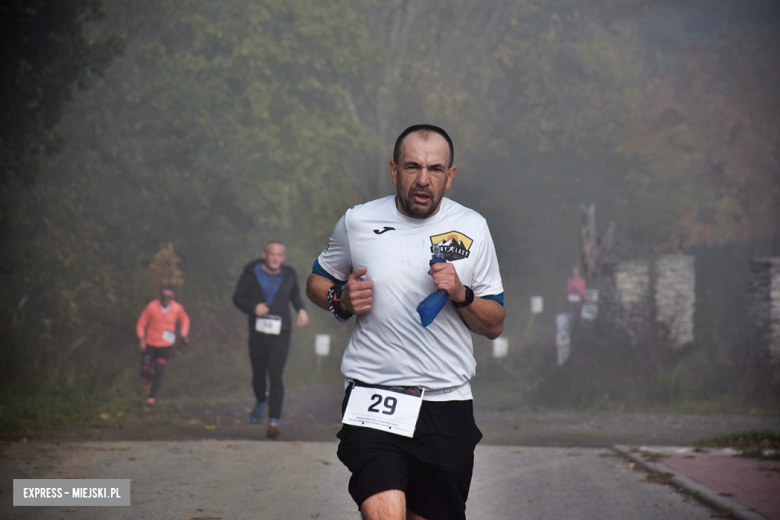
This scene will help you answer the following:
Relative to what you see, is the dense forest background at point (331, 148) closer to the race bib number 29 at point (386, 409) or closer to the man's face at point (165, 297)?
the man's face at point (165, 297)

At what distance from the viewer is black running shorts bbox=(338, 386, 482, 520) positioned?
3857mm

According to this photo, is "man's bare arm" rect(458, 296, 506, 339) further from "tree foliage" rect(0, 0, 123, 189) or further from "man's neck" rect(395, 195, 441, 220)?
"tree foliage" rect(0, 0, 123, 189)

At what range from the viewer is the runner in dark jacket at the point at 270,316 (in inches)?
415

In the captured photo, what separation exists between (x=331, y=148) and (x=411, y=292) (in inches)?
863

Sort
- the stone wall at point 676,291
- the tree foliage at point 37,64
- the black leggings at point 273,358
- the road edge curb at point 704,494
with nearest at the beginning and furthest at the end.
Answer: the road edge curb at point 704,494 → the black leggings at point 273,358 → the tree foliage at point 37,64 → the stone wall at point 676,291

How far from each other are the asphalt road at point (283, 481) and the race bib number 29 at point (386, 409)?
2904 mm

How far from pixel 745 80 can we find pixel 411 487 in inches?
1232

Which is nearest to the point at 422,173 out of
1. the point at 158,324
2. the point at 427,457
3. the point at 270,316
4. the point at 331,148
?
the point at 427,457

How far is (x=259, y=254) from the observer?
79.2 feet

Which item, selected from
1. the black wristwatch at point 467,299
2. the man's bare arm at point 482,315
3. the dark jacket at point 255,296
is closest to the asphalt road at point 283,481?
the dark jacket at point 255,296

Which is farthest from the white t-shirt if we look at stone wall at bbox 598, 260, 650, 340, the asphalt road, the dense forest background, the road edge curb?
stone wall at bbox 598, 260, 650, 340

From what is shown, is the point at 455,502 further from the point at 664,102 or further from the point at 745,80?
the point at 745,80

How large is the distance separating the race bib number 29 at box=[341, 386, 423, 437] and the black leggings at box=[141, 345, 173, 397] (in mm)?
10473

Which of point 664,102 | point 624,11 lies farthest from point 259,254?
point 624,11
